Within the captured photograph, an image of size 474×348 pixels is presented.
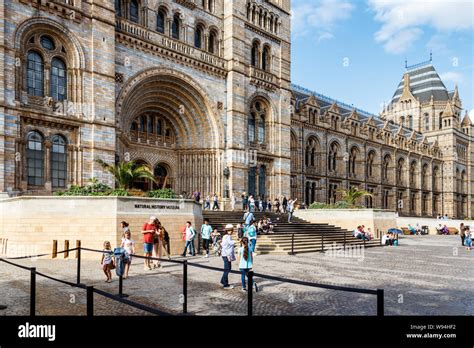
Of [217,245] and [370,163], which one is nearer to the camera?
[217,245]

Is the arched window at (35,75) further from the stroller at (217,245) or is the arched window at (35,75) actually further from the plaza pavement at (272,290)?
the stroller at (217,245)

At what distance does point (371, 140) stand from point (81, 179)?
43.7 metres

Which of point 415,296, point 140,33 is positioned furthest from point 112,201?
point 140,33

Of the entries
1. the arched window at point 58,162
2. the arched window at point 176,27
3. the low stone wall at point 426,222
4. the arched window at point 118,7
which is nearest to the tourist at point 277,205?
the arched window at point 176,27

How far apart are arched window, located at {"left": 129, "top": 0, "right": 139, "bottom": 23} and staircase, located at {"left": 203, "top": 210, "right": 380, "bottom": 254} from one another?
14066mm

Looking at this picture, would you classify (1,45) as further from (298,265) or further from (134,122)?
(298,265)

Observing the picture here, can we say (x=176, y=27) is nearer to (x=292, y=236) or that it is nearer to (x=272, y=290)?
(x=292, y=236)

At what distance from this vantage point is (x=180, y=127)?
31.4 m

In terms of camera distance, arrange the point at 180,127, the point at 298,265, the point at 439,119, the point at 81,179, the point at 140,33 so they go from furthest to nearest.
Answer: the point at 439,119
the point at 180,127
the point at 140,33
the point at 81,179
the point at 298,265

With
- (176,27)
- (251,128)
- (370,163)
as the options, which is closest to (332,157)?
(370,163)

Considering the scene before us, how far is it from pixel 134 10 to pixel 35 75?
9156 millimetres

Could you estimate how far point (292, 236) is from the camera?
2047 cm

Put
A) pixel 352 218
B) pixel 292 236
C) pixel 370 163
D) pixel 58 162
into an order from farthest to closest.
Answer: pixel 370 163, pixel 352 218, pixel 58 162, pixel 292 236

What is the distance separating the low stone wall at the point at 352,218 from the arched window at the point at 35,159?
19601 millimetres
